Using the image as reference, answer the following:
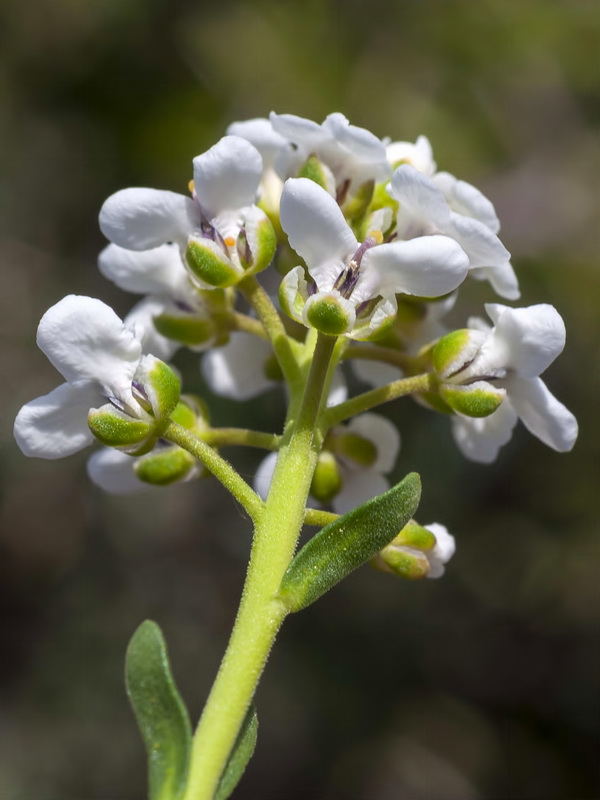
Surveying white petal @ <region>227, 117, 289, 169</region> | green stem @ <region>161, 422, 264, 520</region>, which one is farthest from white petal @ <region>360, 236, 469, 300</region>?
white petal @ <region>227, 117, 289, 169</region>

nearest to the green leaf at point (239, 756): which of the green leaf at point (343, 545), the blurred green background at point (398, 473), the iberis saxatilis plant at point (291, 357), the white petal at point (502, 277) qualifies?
the iberis saxatilis plant at point (291, 357)

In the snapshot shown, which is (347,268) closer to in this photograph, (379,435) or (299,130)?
(299,130)

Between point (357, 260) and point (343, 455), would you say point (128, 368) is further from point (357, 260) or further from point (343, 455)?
point (343, 455)

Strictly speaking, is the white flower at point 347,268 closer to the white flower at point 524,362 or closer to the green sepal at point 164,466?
the white flower at point 524,362

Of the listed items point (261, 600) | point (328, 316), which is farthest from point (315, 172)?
point (261, 600)

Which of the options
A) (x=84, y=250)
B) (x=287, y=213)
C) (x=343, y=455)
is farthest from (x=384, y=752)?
(x=287, y=213)
